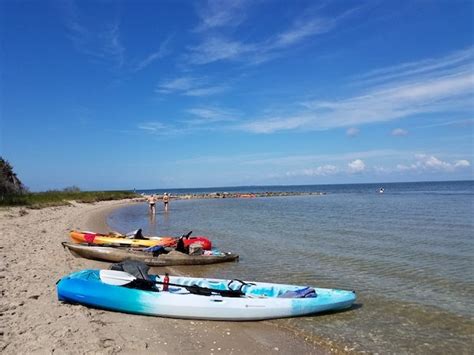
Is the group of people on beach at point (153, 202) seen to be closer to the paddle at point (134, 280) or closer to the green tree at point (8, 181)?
the green tree at point (8, 181)

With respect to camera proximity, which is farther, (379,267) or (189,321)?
(379,267)

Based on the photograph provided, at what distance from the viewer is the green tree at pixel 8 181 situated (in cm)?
3419

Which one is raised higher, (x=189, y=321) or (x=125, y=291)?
(x=125, y=291)

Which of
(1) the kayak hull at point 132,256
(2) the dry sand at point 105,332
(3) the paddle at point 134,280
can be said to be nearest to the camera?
(2) the dry sand at point 105,332

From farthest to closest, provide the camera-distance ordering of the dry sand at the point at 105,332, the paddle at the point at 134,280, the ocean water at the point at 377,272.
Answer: the paddle at the point at 134,280
the ocean water at the point at 377,272
the dry sand at the point at 105,332

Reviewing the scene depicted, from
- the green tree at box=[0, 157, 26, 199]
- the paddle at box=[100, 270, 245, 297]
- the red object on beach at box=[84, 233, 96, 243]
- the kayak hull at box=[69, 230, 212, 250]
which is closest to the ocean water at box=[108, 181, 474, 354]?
the paddle at box=[100, 270, 245, 297]

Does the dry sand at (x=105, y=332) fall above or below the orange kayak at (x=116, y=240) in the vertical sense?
below

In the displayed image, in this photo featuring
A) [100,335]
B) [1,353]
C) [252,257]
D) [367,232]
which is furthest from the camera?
[367,232]

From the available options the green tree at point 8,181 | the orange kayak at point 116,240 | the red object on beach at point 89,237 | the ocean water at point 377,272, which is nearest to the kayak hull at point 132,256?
the ocean water at point 377,272

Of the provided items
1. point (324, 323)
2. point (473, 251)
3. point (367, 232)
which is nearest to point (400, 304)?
point (324, 323)

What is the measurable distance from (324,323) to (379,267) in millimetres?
5904

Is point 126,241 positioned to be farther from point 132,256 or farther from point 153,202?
point 153,202

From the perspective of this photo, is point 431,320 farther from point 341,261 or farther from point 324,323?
point 341,261

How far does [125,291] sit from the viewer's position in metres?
8.18
